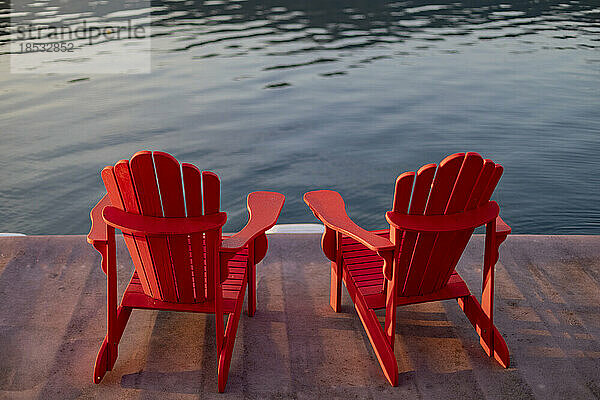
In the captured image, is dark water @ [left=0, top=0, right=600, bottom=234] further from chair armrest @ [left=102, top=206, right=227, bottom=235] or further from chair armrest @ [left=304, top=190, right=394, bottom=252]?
chair armrest @ [left=102, top=206, right=227, bottom=235]

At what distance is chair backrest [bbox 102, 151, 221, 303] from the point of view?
8.82 ft

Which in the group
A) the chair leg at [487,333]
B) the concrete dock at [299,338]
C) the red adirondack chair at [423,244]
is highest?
the red adirondack chair at [423,244]

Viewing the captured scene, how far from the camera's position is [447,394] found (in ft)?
9.36

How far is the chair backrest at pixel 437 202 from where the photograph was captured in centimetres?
277

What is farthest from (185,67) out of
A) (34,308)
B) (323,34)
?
(34,308)

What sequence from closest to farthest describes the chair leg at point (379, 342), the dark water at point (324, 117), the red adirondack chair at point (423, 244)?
the red adirondack chair at point (423, 244) → the chair leg at point (379, 342) → the dark water at point (324, 117)

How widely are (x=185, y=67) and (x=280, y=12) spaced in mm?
5236

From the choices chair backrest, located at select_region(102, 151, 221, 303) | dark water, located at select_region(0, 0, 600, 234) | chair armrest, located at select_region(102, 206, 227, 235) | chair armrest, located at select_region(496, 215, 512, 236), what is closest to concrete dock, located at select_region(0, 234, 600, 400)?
chair backrest, located at select_region(102, 151, 221, 303)

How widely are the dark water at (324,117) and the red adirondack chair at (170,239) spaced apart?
8.03 ft

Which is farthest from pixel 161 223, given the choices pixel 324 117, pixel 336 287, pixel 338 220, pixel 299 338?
pixel 324 117

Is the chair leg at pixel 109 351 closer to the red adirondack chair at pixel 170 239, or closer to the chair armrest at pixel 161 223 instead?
the red adirondack chair at pixel 170 239

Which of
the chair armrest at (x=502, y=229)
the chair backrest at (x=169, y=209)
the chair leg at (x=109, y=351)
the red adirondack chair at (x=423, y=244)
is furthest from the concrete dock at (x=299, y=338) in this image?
the chair armrest at (x=502, y=229)

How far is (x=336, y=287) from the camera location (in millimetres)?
3449

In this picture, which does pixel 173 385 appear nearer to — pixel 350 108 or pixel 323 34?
pixel 350 108
